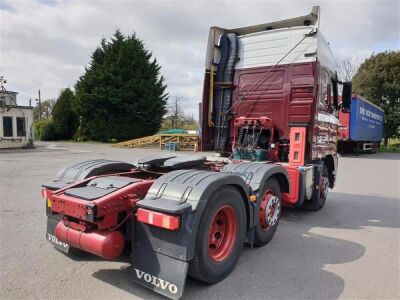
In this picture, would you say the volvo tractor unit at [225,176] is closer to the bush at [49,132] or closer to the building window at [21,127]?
the building window at [21,127]

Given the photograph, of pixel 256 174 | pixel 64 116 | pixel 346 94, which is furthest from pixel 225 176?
pixel 64 116

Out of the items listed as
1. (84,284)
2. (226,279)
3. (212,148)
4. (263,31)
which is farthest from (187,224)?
Result: (263,31)

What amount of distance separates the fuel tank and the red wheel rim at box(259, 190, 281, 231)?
189cm

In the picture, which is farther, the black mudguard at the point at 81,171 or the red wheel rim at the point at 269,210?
the red wheel rim at the point at 269,210

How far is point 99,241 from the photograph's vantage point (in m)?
2.99

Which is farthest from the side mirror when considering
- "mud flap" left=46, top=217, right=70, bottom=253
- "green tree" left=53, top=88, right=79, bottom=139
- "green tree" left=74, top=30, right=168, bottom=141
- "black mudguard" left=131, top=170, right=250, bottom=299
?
"green tree" left=53, top=88, right=79, bottom=139

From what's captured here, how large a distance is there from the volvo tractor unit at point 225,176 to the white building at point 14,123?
19888mm

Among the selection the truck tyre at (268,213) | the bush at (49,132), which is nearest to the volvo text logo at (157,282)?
the truck tyre at (268,213)

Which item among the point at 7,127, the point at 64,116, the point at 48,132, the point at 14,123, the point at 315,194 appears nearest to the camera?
the point at 315,194

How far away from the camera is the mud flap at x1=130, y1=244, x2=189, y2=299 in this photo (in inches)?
109

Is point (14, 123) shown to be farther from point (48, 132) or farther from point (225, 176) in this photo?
point (225, 176)

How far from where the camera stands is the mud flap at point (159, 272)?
278cm

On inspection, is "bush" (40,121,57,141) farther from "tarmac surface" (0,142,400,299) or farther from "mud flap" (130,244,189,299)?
"mud flap" (130,244,189,299)

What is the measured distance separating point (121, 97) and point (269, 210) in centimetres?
2739
